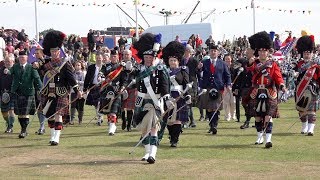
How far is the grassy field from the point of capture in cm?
962

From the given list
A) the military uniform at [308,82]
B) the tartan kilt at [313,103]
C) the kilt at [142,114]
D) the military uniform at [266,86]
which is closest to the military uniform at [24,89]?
the kilt at [142,114]

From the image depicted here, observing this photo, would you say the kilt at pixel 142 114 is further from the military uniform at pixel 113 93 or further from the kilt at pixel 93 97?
the kilt at pixel 93 97

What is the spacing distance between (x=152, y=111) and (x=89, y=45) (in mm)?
21010

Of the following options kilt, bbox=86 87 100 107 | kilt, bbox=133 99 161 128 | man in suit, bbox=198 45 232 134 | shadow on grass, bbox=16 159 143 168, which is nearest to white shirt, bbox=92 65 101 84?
kilt, bbox=86 87 100 107

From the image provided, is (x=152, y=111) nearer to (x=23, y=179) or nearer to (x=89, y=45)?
(x=23, y=179)

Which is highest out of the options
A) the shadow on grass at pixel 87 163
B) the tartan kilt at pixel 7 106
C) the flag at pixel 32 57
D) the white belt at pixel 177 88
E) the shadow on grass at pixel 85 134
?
the flag at pixel 32 57

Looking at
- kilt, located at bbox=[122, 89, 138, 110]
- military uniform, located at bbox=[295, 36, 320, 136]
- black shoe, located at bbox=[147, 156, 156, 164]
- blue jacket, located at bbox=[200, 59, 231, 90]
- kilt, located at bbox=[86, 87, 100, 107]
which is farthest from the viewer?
kilt, located at bbox=[86, 87, 100, 107]

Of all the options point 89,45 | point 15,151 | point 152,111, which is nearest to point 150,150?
point 152,111

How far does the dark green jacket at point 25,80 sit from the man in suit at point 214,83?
3.81 metres

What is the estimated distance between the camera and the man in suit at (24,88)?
47.1 feet

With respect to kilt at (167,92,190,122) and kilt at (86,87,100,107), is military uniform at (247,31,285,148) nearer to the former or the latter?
kilt at (167,92,190,122)

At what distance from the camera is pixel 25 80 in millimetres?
14305

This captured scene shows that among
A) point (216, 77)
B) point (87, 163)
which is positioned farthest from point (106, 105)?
point (87, 163)

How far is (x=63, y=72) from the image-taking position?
12.8 metres
